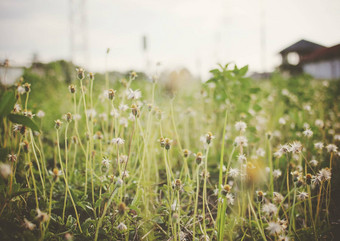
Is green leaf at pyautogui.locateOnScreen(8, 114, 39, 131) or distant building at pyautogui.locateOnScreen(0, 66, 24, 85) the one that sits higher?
distant building at pyautogui.locateOnScreen(0, 66, 24, 85)

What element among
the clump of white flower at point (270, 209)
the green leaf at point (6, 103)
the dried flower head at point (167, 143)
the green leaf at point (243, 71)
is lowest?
the clump of white flower at point (270, 209)

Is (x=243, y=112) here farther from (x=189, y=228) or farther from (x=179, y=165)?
(x=189, y=228)

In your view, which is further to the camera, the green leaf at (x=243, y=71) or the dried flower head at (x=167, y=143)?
the green leaf at (x=243, y=71)

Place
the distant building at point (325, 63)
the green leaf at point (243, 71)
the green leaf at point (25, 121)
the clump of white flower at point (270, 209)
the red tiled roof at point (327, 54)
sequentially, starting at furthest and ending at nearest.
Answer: the distant building at point (325, 63) → the red tiled roof at point (327, 54) → the green leaf at point (243, 71) → the clump of white flower at point (270, 209) → the green leaf at point (25, 121)

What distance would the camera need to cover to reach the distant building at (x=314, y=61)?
11.2m

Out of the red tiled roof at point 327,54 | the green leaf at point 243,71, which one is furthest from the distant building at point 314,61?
the green leaf at point 243,71

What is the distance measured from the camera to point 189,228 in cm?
113

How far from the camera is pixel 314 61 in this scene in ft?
48.7

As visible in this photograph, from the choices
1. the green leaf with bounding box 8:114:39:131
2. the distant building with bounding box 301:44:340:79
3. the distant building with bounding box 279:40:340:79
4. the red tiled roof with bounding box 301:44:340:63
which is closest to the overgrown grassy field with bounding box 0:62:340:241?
the green leaf with bounding box 8:114:39:131

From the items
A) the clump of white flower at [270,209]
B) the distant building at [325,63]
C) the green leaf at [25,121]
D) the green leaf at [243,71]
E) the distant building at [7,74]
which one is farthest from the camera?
the distant building at [325,63]

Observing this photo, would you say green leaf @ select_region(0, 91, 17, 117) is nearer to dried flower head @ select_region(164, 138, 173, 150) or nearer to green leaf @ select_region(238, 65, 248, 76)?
dried flower head @ select_region(164, 138, 173, 150)

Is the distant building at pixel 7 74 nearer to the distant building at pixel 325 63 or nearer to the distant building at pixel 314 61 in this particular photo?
the distant building at pixel 314 61

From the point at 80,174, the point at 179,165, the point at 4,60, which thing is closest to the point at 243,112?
the point at 179,165

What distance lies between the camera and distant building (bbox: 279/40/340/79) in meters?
11.2
